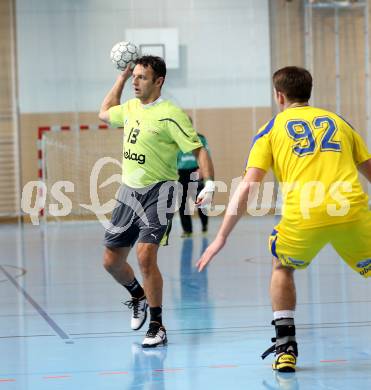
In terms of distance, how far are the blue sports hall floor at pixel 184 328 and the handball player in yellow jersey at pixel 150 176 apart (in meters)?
0.49

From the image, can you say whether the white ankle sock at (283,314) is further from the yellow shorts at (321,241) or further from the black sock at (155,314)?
the black sock at (155,314)

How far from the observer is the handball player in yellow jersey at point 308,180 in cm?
513

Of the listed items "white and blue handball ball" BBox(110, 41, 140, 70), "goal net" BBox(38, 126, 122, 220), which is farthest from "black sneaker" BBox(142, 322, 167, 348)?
"goal net" BBox(38, 126, 122, 220)

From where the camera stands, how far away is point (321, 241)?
5227 mm

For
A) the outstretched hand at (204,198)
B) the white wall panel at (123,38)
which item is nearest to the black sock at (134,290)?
the outstretched hand at (204,198)

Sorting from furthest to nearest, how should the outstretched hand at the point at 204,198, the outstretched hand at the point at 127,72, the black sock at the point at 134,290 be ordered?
the outstretched hand at the point at 127,72, the black sock at the point at 134,290, the outstretched hand at the point at 204,198

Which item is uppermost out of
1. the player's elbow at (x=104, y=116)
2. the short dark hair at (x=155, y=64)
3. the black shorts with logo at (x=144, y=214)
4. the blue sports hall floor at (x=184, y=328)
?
the short dark hair at (x=155, y=64)

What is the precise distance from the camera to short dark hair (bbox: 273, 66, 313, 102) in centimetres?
529

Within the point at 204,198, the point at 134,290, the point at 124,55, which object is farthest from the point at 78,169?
the point at 204,198

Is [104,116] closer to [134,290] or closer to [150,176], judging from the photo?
[150,176]

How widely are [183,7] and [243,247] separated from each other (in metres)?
8.69

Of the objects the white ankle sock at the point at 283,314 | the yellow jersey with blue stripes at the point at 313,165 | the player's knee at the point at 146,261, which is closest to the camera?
the yellow jersey with blue stripes at the point at 313,165

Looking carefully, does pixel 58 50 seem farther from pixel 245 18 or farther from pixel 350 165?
pixel 350 165

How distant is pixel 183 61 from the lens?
2091 cm
